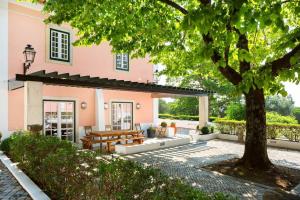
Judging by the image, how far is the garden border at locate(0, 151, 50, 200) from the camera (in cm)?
530

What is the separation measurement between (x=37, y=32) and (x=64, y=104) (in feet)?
13.2

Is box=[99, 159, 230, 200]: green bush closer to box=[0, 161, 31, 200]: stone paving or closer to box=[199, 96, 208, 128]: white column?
box=[0, 161, 31, 200]: stone paving

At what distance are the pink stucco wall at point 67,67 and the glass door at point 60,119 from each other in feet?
1.35

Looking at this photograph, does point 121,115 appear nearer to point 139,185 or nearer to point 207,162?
point 207,162

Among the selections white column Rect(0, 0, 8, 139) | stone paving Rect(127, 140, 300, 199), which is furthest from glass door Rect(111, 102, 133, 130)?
white column Rect(0, 0, 8, 139)

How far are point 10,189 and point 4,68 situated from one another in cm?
732

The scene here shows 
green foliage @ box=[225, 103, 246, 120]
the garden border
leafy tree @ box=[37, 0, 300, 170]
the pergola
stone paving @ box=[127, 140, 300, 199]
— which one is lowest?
stone paving @ box=[127, 140, 300, 199]

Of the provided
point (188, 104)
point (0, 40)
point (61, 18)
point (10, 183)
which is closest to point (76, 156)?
point (10, 183)

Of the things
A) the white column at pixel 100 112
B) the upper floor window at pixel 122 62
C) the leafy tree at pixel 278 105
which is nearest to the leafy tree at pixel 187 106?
→ the upper floor window at pixel 122 62

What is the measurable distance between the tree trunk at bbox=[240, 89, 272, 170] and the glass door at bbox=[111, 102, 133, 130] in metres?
9.52

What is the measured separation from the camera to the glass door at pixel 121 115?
54.4 ft

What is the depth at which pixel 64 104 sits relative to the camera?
1411 centimetres

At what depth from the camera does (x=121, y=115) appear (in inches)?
671

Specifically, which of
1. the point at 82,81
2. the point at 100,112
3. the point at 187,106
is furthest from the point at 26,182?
the point at 187,106
